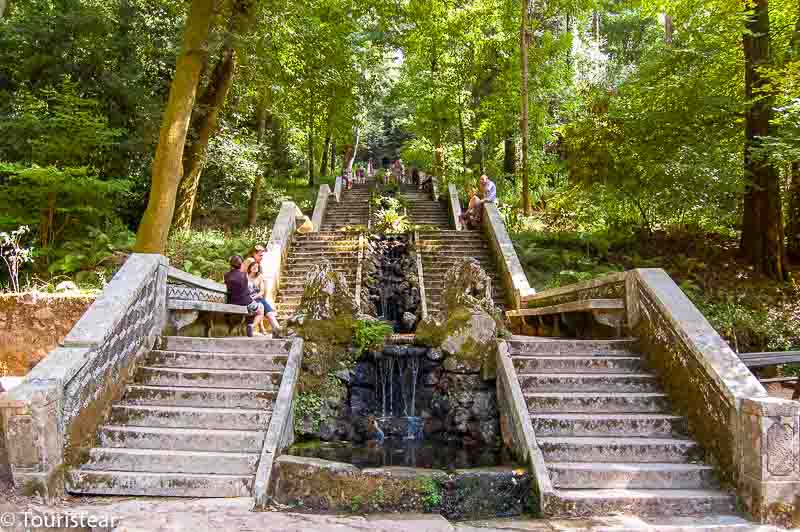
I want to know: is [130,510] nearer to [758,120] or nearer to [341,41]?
[758,120]

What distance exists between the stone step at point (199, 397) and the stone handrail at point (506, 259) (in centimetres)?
664

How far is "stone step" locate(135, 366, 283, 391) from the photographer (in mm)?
7012

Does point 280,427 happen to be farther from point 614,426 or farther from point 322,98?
point 322,98

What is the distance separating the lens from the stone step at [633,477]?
5660 mm

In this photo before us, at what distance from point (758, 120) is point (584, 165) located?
387cm

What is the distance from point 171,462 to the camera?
18.8ft

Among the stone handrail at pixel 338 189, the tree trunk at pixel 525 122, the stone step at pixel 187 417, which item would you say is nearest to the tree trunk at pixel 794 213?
the tree trunk at pixel 525 122

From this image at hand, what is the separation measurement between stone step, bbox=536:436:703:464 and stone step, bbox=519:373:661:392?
3.47 feet

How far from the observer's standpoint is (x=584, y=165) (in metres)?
14.8

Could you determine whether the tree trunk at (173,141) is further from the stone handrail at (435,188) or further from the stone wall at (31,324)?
the stone handrail at (435,188)

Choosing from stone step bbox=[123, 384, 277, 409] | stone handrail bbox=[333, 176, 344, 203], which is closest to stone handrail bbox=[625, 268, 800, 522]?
stone step bbox=[123, 384, 277, 409]

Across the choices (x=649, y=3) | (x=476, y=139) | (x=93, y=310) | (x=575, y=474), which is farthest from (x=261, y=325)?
(x=476, y=139)

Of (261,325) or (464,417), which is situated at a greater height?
(261,325)

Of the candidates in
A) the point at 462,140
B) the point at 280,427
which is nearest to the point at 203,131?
the point at 280,427
